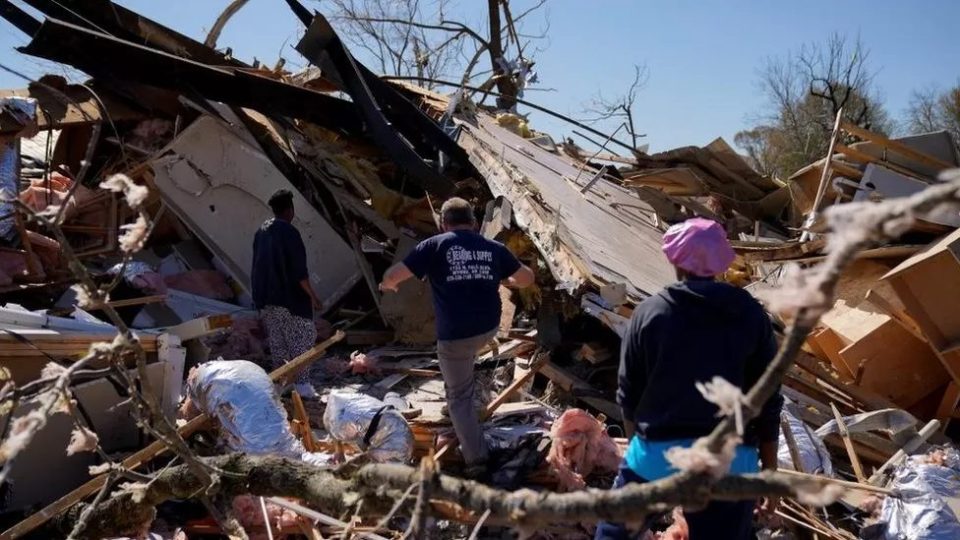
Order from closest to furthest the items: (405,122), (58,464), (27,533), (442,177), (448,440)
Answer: (27,533), (58,464), (448,440), (442,177), (405,122)

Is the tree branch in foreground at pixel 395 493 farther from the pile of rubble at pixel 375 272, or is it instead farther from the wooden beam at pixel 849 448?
the wooden beam at pixel 849 448

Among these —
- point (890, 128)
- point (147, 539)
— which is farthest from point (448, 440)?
point (890, 128)

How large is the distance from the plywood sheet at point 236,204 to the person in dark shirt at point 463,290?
413 centimetres

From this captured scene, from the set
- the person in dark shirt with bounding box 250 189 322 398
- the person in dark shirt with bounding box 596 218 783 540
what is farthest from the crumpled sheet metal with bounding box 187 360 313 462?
the person in dark shirt with bounding box 596 218 783 540

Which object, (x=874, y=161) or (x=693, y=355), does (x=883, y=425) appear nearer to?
(x=693, y=355)

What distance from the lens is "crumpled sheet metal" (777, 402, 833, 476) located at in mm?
4789

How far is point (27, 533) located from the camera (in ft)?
12.6

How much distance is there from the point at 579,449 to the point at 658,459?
1949 millimetres

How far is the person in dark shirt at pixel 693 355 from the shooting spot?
2869 millimetres

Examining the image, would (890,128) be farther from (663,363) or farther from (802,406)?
(663,363)

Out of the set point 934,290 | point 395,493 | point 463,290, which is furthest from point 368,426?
point 934,290

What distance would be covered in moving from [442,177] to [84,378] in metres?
4.25

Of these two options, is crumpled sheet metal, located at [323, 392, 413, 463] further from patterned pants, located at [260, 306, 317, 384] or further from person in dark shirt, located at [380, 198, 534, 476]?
patterned pants, located at [260, 306, 317, 384]

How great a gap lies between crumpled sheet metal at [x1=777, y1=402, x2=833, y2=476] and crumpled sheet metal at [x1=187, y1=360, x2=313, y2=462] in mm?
2660
